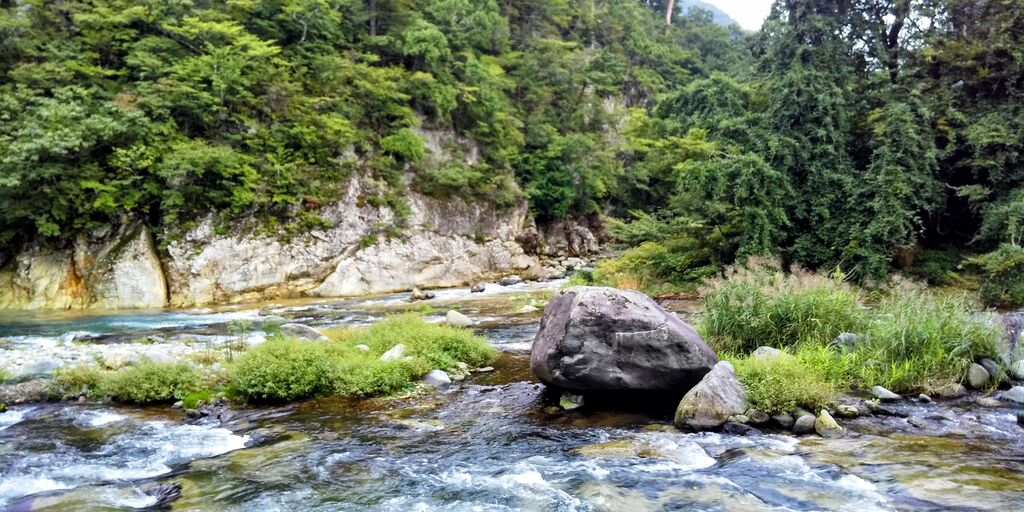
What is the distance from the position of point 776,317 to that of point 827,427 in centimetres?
335

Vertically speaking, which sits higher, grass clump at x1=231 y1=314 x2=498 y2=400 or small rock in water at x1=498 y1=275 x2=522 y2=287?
grass clump at x1=231 y1=314 x2=498 y2=400

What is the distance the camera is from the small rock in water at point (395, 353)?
10.9m

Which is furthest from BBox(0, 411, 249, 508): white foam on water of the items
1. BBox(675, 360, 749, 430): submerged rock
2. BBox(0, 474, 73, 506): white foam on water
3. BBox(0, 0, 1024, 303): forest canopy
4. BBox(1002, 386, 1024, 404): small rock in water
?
BBox(0, 0, 1024, 303): forest canopy

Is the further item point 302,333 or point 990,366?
point 302,333

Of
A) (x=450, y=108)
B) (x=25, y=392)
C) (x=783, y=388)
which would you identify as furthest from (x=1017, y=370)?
(x=450, y=108)

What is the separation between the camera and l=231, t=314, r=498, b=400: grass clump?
9352 mm

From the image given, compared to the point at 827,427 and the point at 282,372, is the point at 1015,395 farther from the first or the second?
the point at 282,372

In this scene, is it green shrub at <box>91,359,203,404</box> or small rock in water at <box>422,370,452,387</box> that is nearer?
green shrub at <box>91,359,203,404</box>

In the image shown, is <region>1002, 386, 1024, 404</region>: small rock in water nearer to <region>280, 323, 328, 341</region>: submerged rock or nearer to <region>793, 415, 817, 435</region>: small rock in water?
<region>793, 415, 817, 435</region>: small rock in water

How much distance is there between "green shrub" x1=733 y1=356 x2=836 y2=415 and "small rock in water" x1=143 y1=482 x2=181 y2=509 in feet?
22.6

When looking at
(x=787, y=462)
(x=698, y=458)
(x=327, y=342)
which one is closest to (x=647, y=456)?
(x=698, y=458)

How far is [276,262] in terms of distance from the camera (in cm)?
2453

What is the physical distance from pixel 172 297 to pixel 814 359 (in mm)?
21844

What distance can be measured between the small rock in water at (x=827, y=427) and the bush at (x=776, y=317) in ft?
9.24
